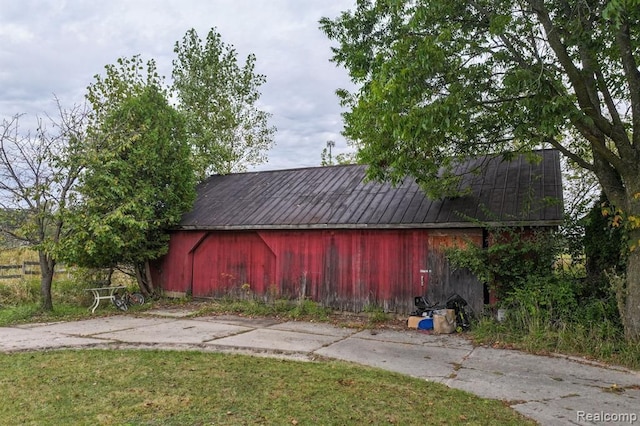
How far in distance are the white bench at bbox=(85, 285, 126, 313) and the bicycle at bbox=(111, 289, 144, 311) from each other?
15cm

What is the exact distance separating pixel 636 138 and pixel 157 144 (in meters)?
11.5

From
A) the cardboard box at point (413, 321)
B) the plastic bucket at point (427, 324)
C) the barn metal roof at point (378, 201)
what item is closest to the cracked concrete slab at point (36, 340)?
the barn metal roof at point (378, 201)

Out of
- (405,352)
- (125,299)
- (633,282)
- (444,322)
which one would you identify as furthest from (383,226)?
(125,299)

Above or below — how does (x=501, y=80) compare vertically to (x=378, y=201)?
above

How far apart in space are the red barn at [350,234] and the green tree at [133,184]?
2.70 feet

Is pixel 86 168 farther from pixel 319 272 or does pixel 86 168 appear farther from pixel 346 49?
pixel 346 49

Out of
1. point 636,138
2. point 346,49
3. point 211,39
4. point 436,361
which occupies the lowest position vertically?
point 436,361

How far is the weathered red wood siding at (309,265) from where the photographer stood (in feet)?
34.0

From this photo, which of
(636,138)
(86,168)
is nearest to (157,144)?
(86,168)

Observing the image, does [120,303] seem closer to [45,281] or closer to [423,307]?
[45,281]

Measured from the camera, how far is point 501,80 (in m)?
7.48

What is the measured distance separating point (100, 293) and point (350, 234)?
24.2ft

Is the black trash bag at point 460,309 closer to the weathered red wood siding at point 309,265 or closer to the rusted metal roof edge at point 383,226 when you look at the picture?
the weathered red wood siding at point 309,265

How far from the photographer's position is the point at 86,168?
11.1 meters
